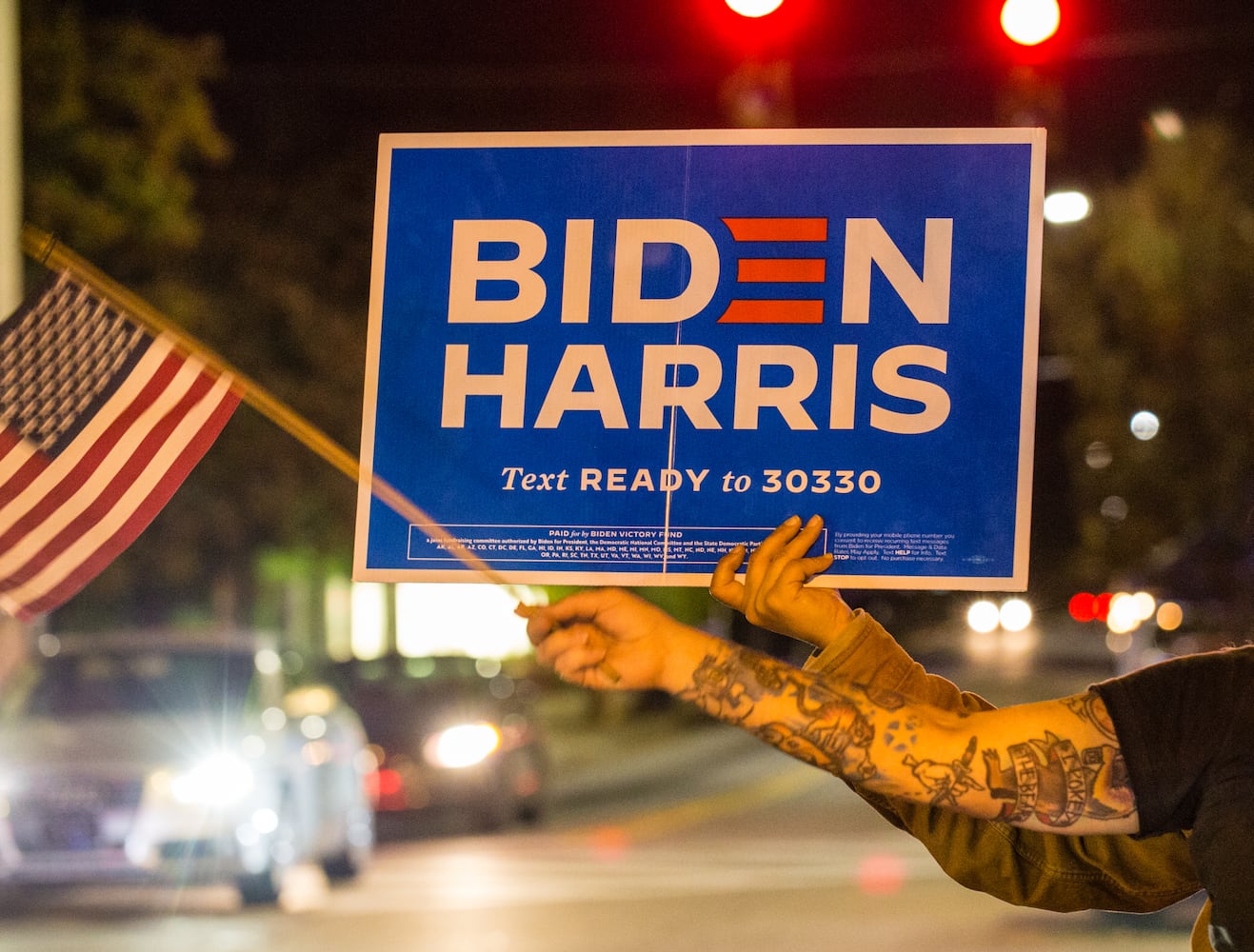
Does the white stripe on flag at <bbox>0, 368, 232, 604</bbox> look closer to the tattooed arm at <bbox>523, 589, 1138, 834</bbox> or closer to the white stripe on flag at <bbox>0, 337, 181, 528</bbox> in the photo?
the white stripe on flag at <bbox>0, 337, 181, 528</bbox>

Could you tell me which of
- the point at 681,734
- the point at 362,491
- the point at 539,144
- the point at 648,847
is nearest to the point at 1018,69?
the point at 539,144

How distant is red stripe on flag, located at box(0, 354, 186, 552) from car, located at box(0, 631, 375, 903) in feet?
28.6

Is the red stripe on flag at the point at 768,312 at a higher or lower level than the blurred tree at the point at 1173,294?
lower

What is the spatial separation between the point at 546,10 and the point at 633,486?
8.59 m

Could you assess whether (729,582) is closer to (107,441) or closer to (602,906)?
(107,441)

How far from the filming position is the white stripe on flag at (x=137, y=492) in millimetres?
3527

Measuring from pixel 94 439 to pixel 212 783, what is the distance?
345 inches

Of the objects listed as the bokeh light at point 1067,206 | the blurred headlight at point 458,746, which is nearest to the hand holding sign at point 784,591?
the bokeh light at point 1067,206

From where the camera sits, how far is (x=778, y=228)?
330cm

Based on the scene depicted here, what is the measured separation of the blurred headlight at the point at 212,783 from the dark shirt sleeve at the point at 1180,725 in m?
9.84

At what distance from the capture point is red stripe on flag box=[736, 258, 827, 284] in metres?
3.27

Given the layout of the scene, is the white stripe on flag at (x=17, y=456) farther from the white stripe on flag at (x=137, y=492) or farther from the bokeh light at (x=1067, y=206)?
the bokeh light at (x=1067, y=206)

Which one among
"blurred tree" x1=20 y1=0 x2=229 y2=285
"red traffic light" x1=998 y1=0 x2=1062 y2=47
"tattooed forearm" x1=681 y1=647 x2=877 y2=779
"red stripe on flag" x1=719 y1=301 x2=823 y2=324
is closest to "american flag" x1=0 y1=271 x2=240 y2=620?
"red stripe on flag" x1=719 y1=301 x2=823 y2=324

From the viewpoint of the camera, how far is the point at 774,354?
3.25m
